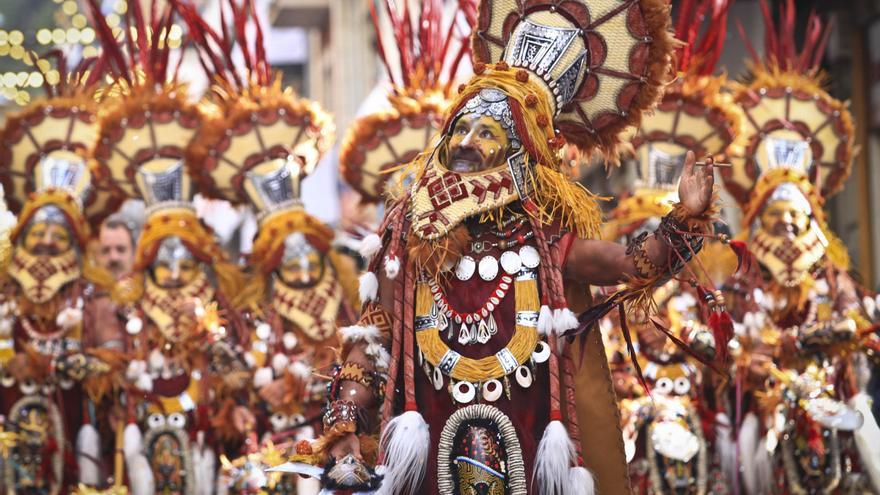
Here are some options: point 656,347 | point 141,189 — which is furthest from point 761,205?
point 141,189

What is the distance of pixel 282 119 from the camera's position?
9.99m

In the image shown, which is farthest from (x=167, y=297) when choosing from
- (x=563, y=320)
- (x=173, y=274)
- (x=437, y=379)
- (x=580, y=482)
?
(x=580, y=482)

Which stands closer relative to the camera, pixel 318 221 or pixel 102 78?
pixel 318 221

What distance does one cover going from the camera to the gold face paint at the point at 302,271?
9.85m

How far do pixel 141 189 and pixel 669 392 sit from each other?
353 cm

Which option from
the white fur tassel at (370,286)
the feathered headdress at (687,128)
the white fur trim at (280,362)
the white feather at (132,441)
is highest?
the feathered headdress at (687,128)

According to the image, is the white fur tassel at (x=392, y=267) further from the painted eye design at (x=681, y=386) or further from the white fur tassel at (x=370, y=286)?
the painted eye design at (x=681, y=386)

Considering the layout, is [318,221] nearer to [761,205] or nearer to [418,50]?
[418,50]

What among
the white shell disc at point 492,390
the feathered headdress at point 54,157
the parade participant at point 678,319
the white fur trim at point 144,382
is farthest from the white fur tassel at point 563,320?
the feathered headdress at point 54,157

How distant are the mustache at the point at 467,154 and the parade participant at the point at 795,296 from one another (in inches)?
122

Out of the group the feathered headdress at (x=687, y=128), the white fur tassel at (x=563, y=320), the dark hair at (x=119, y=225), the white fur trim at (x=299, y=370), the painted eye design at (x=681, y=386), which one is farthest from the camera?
the dark hair at (x=119, y=225)

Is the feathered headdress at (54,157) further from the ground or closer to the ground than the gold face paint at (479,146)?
further from the ground

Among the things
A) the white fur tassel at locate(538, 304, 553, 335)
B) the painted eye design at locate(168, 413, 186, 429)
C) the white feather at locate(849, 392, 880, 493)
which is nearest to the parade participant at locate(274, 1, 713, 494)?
the white fur tassel at locate(538, 304, 553, 335)

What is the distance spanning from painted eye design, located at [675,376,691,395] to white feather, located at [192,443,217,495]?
110 inches
